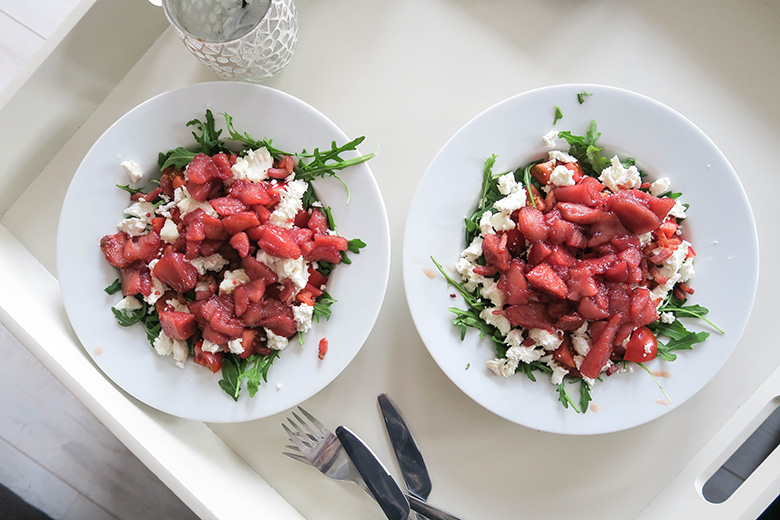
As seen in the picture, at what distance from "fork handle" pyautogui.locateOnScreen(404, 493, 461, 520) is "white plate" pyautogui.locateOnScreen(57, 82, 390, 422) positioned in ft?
1.46

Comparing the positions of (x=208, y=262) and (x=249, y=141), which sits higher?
(x=249, y=141)

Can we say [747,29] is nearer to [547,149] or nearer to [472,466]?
[547,149]

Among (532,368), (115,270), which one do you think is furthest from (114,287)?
(532,368)

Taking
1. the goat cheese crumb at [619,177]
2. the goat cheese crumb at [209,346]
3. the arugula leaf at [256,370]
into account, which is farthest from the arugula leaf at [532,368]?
the goat cheese crumb at [209,346]

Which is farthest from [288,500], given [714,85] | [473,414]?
[714,85]

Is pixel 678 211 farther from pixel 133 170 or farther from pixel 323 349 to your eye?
pixel 133 170

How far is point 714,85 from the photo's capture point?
154 cm

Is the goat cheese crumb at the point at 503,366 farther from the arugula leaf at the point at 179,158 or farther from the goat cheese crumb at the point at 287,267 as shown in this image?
the arugula leaf at the point at 179,158

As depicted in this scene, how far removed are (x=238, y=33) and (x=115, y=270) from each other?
67cm

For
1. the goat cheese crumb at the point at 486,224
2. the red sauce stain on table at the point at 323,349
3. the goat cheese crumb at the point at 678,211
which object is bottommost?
the red sauce stain on table at the point at 323,349

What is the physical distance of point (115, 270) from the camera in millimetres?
1402

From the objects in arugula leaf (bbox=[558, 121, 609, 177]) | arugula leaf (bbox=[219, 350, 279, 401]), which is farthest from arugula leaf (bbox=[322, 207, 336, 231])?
arugula leaf (bbox=[558, 121, 609, 177])

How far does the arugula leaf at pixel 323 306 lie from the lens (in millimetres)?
1339

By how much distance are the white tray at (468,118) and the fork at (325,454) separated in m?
0.06
